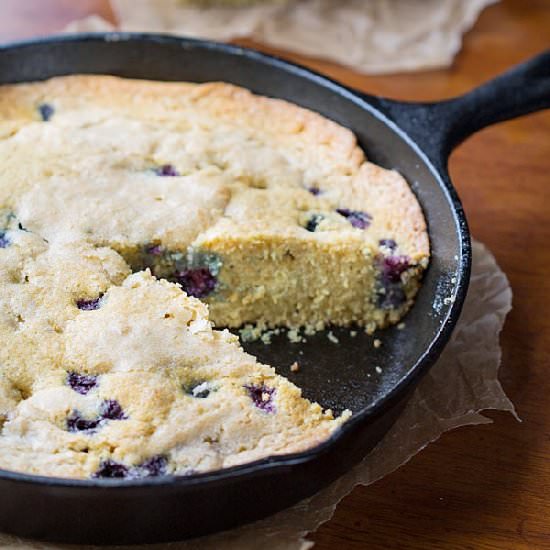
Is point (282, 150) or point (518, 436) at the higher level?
point (282, 150)

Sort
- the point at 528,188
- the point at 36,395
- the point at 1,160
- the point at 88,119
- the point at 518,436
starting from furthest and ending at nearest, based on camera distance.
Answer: the point at 528,188 < the point at 88,119 < the point at 1,160 < the point at 518,436 < the point at 36,395

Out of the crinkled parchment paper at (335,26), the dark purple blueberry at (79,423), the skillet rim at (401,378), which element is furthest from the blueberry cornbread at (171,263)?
the crinkled parchment paper at (335,26)

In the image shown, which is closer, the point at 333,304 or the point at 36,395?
the point at 36,395

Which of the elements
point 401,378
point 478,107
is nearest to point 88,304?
point 401,378

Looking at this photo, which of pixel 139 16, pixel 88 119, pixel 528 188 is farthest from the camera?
pixel 139 16

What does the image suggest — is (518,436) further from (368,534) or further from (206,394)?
(206,394)

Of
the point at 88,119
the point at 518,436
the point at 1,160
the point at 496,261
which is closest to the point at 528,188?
the point at 496,261

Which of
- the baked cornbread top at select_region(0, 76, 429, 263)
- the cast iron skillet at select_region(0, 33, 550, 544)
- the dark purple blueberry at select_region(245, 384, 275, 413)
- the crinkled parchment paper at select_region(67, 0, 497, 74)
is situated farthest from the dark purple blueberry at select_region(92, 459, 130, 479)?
the crinkled parchment paper at select_region(67, 0, 497, 74)

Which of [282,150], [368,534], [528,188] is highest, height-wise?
[282,150]
